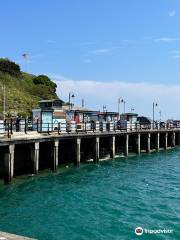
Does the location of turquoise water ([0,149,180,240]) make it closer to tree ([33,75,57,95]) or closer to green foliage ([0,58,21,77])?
green foliage ([0,58,21,77])

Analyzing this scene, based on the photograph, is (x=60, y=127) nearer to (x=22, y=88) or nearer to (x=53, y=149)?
(x=53, y=149)

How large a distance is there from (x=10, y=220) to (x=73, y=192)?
300 inches

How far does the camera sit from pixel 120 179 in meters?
34.2

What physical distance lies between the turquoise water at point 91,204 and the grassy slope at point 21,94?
38640 mm

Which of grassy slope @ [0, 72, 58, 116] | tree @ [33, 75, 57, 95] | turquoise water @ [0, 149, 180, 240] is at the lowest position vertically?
turquoise water @ [0, 149, 180, 240]

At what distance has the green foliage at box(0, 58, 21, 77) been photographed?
3949 inches

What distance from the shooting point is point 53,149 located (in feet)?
120

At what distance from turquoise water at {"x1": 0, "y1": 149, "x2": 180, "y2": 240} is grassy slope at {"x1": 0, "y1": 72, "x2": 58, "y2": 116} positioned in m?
38.6

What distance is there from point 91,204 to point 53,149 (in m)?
12.5

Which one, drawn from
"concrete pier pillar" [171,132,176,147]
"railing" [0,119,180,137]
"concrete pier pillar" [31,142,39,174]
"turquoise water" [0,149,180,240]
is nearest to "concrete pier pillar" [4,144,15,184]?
"turquoise water" [0,149,180,240]

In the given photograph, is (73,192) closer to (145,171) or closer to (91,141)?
(145,171)

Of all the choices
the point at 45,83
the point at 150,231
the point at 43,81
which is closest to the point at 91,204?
the point at 150,231

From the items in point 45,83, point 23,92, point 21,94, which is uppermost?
point 45,83

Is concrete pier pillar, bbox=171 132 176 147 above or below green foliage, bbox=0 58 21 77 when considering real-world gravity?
below
